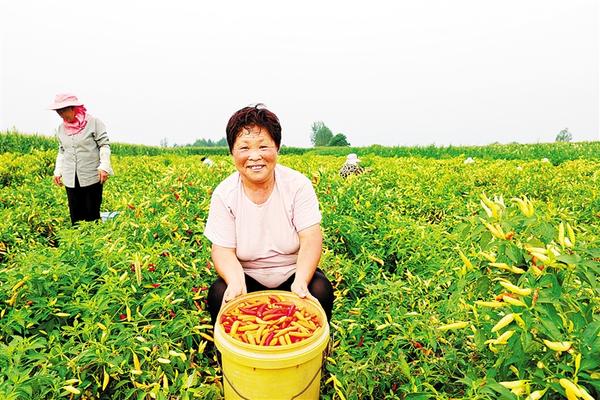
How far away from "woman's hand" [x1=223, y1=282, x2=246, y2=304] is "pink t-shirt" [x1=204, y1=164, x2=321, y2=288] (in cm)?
20

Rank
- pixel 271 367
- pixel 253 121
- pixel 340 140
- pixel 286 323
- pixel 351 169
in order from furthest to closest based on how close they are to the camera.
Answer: pixel 340 140
pixel 351 169
pixel 253 121
pixel 286 323
pixel 271 367

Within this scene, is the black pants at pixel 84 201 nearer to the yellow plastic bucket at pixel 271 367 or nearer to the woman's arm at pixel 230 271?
the woman's arm at pixel 230 271

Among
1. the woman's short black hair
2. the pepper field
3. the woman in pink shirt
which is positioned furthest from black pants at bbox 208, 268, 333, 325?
the woman's short black hair

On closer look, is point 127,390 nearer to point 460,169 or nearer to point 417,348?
point 417,348

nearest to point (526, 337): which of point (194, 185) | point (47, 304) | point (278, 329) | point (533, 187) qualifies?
point (278, 329)

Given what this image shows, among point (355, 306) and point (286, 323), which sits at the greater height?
point (286, 323)

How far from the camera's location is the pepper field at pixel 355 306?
4.14 ft

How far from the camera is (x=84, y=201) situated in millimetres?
4496

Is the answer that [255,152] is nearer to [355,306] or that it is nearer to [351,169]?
[355,306]

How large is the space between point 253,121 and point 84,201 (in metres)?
3.32

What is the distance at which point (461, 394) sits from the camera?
5.71 ft

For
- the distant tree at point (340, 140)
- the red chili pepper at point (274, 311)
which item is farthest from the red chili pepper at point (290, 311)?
the distant tree at point (340, 140)

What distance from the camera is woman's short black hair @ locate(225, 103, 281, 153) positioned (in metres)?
1.95

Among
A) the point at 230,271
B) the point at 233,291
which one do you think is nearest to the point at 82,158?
the point at 230,271
